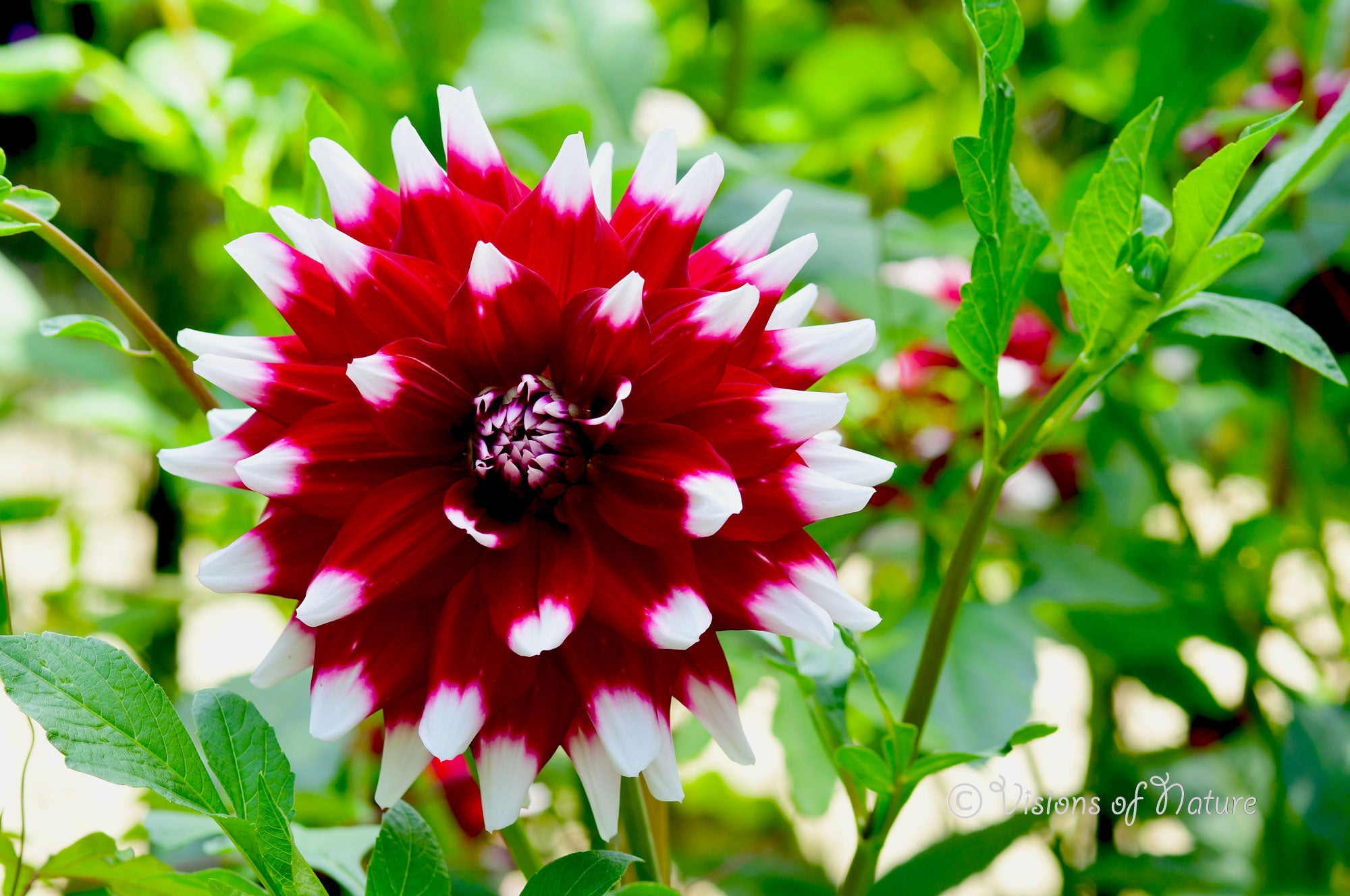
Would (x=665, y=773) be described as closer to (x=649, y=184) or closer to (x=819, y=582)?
(x=819, y=582)

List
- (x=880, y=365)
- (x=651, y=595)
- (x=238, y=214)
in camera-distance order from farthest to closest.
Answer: (x=880, y=365) → (x=238, y=214) → (x=651, y=595)

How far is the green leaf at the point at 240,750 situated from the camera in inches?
11.7

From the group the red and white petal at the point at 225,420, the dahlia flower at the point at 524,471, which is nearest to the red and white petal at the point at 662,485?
the dahlia flower at the point at 524,471

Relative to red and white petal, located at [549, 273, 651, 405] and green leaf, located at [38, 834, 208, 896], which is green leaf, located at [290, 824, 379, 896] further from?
red and white petal, located at [549, 273, 651, 405]

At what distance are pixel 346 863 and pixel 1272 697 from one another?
0.74 m

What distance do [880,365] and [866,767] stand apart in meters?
0.32

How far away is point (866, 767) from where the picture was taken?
1.08ft

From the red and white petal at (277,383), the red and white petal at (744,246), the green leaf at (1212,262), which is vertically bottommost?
the red and white petal at (277,383)

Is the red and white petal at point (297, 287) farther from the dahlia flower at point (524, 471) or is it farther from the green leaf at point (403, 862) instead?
the green leaf at point (403, 862)

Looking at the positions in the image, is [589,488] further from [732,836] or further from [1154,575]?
[732,836]

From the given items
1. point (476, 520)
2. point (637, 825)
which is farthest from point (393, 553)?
point (637, 825)

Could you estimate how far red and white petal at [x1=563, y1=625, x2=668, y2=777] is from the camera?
0.91 ft

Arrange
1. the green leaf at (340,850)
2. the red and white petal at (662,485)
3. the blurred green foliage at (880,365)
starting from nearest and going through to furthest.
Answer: the red and white petal at (662,485) → the green leaf at (340,850) → the blurred green foliage at (880,365)

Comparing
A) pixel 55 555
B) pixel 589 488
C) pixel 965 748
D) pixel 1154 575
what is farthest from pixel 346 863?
pixel 55 555
